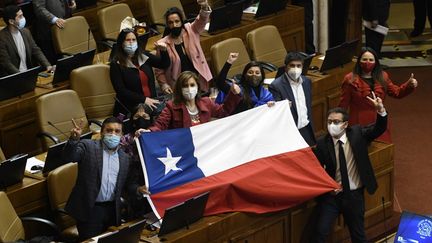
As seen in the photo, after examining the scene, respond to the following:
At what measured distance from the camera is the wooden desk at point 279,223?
7.29 meters

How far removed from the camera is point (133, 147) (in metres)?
7.69

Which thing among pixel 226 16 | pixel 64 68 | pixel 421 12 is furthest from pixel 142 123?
pixel 421 12

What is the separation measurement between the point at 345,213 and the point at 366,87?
4.08 feet

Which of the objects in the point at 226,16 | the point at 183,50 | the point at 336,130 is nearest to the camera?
the point at 336,130

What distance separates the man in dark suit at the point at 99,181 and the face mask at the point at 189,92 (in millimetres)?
638

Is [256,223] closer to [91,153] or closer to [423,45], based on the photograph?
[91,153]

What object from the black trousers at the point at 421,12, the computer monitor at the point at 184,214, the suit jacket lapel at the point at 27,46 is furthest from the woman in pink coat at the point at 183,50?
the black trousers at the point at 421,12

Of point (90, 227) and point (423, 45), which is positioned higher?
point (90, 227)

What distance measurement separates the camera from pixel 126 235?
6.80 meters

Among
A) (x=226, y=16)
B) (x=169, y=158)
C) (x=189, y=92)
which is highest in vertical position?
(x=189, y=92)

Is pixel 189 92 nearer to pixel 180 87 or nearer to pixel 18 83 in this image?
pixel 180 87

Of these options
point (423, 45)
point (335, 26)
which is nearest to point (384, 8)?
point (335, 26)

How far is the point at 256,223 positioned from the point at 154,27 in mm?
3748

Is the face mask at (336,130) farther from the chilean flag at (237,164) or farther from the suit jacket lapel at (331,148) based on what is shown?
the chilean flag at (237,164)
